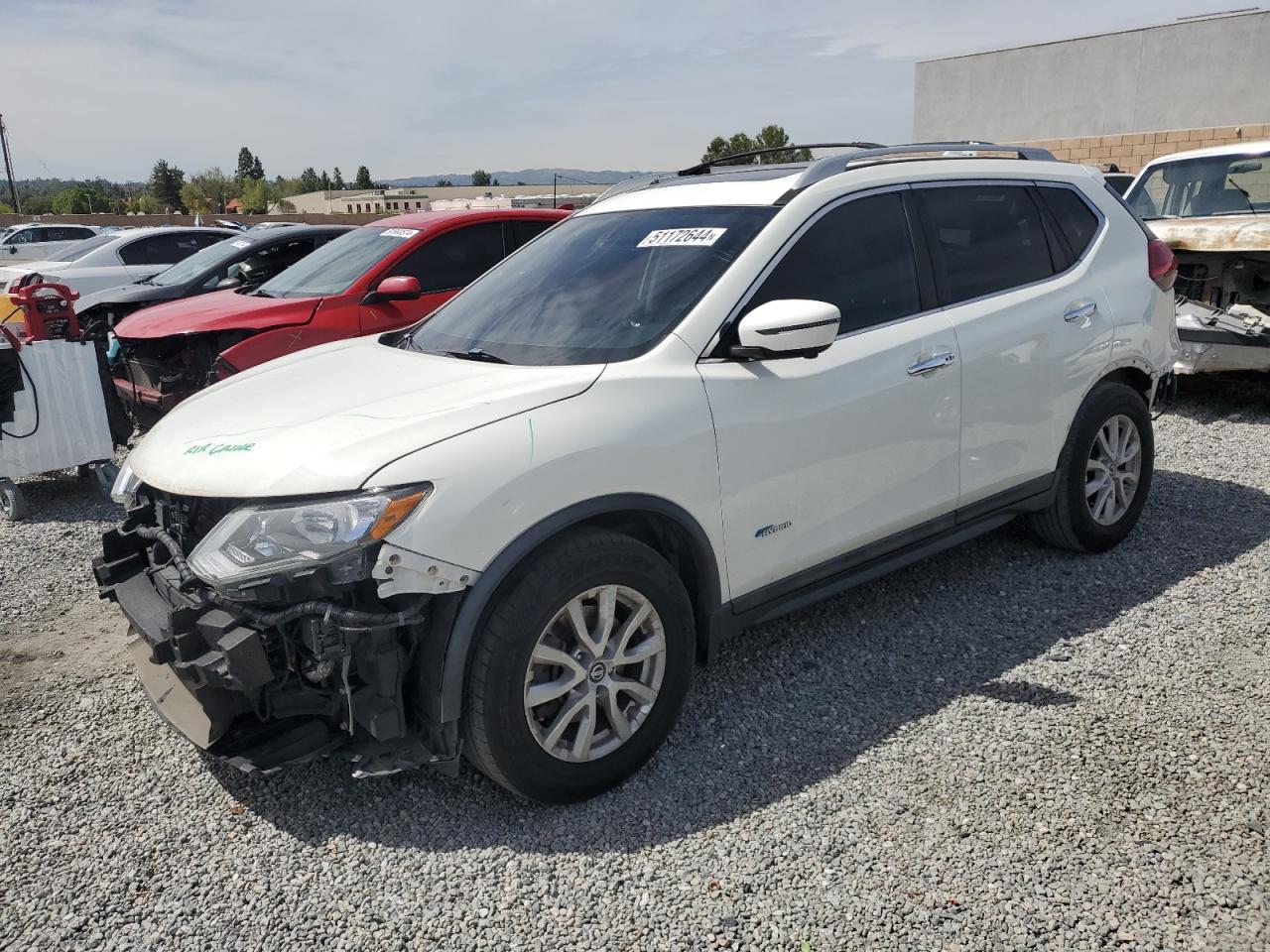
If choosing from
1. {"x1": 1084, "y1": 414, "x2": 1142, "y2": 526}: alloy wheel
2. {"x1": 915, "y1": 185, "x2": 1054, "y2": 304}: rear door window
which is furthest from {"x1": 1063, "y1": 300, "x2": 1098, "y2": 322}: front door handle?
{"x1": 1084, "y1": 414, "x2": 1142, "y2": 526}: alloy wheel

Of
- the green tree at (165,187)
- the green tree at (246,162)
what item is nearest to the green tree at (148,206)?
the green tree at (165,187)

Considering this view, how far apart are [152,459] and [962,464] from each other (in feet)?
9.86

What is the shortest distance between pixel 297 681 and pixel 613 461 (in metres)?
1.10

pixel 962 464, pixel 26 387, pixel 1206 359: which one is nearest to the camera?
pixel 962 464

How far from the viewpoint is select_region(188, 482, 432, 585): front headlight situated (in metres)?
2.52

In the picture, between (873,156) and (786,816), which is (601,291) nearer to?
(873,156)

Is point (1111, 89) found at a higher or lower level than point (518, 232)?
higher

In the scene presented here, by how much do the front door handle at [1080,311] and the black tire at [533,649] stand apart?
239 centimetres

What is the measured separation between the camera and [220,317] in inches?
266

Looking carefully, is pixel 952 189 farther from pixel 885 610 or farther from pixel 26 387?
pixel 26 387

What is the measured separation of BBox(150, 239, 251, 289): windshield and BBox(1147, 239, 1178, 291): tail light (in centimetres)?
734

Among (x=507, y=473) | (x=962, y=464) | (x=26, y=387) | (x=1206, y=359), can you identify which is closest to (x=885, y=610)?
(x=962, y=464)

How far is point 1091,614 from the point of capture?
163 inches

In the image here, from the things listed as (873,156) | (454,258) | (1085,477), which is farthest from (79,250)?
(1085,477)
